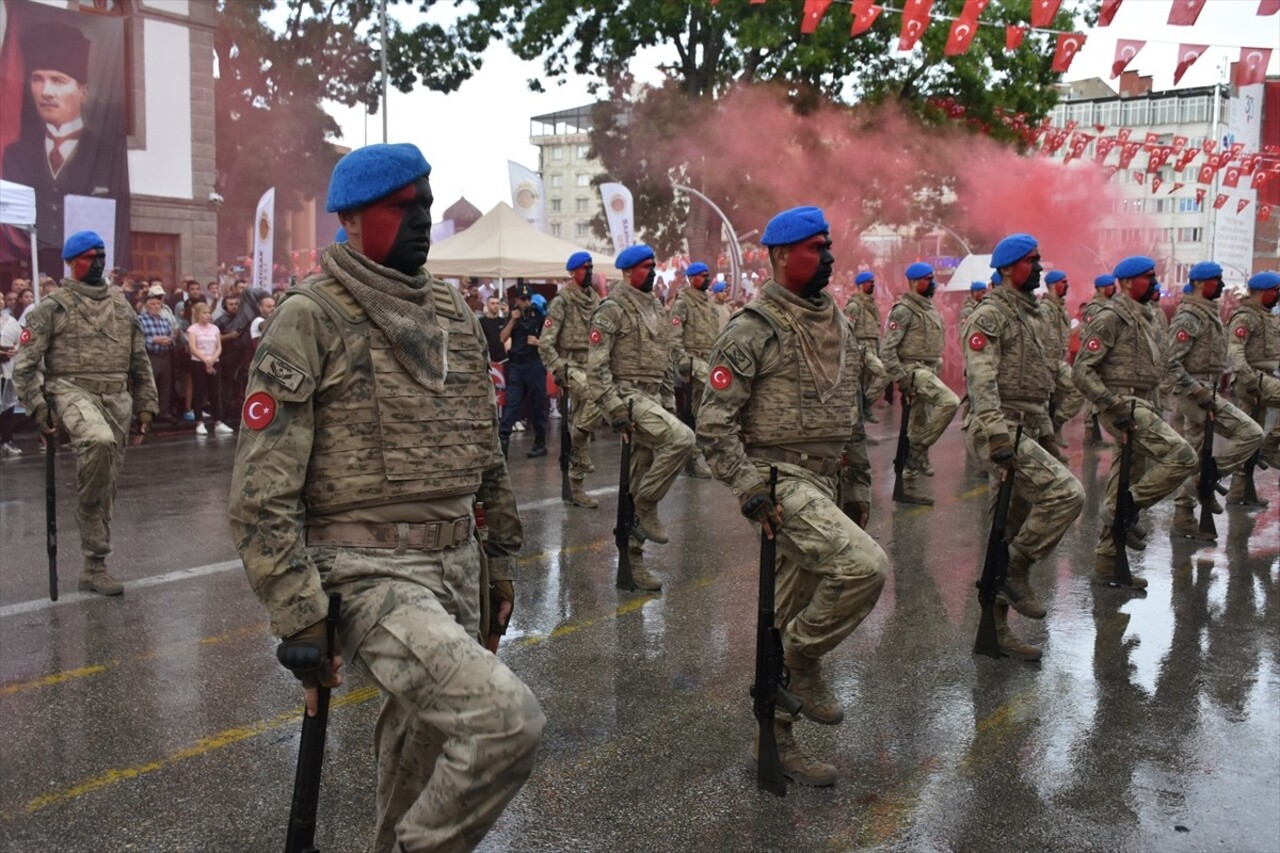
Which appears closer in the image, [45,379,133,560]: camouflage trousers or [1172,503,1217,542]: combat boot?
[45,379,133,560]: camouflage trousers

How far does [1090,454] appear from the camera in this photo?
14977 mm

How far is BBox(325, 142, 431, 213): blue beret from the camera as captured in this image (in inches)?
131

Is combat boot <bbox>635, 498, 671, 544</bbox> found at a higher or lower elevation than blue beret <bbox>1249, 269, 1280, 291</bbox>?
lower

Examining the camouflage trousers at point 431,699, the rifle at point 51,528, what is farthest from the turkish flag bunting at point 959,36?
the camouflage trousers at point 431,699

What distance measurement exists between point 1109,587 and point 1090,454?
7.54 meters

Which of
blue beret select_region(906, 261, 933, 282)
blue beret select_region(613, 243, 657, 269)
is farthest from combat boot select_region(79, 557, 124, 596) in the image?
blue beret select_region(906, 261, 933, 282)

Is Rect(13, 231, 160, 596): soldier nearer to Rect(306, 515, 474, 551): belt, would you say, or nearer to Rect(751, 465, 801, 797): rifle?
Rect(751, 465, 801, 797): rifle

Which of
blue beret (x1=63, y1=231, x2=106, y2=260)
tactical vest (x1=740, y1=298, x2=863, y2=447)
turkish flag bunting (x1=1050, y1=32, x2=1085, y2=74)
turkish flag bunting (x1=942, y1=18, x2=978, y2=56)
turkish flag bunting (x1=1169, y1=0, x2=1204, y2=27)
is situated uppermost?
turkish flag bunting (x1=942, y1=18, x2=978, y2=56)

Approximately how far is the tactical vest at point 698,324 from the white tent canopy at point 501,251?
17.9ft

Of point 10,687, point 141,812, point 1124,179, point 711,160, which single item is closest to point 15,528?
point 10,687

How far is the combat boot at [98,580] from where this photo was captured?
24.6 ft

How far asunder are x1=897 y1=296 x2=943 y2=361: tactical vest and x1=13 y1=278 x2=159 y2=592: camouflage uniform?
7.75 metres

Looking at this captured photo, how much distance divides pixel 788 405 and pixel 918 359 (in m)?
8.07

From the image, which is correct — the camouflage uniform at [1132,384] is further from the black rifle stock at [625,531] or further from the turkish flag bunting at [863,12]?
the turkish flag bunting at [863,12]
